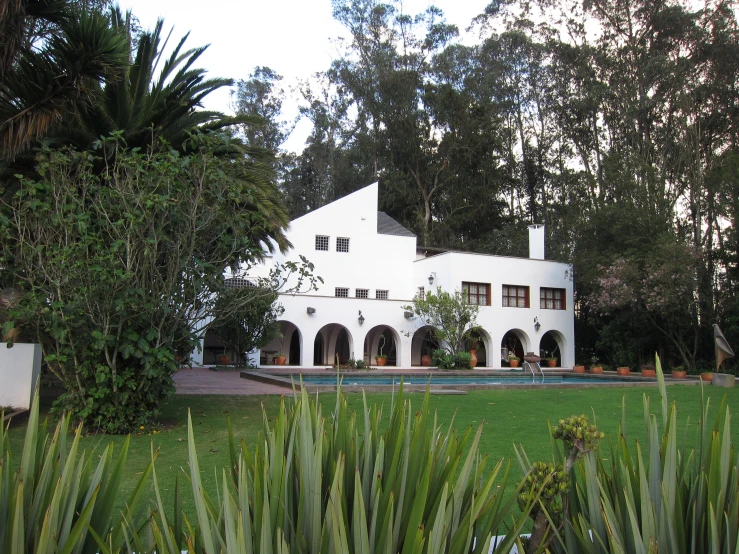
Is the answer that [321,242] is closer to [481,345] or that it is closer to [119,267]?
[481,345]

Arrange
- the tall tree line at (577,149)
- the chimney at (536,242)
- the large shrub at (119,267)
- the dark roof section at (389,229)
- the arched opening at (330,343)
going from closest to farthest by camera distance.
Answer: the large shrub at (119,267) → the tall tree line at (577,149) → the arched opening at (330,343) → the chimney at (536,242) → the dark roof section at (389,229)

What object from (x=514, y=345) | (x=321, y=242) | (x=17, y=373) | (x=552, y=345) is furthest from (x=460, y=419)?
(x=552, y=345)

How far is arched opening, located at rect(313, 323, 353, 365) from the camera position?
29.3 meters

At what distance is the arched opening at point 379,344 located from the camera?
2952cm

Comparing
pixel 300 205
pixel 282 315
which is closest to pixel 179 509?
pixel 282 315

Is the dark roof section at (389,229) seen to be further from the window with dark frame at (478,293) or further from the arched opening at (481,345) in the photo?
the arched opening at (481,345)

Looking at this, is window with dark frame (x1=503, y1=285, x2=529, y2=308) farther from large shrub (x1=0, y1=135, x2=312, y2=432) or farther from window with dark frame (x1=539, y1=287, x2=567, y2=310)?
large shrub (x1=0, y1=135, x2=312, y2=432)

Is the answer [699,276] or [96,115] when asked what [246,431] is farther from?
[699,276]

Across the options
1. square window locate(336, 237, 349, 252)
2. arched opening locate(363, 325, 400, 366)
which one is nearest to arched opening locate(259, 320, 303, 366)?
arched opening locate(363, 325, 400, 366)

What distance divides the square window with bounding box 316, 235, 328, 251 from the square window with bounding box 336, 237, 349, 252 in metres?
0.56

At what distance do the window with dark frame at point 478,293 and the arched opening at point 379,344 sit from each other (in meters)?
4.09

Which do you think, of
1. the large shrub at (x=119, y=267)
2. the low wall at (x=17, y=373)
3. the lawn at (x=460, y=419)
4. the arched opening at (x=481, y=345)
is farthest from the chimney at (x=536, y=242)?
the low wall at (x=17, y=373)

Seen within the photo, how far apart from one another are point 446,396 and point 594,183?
77.9ft

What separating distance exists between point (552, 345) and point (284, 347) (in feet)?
43.8
